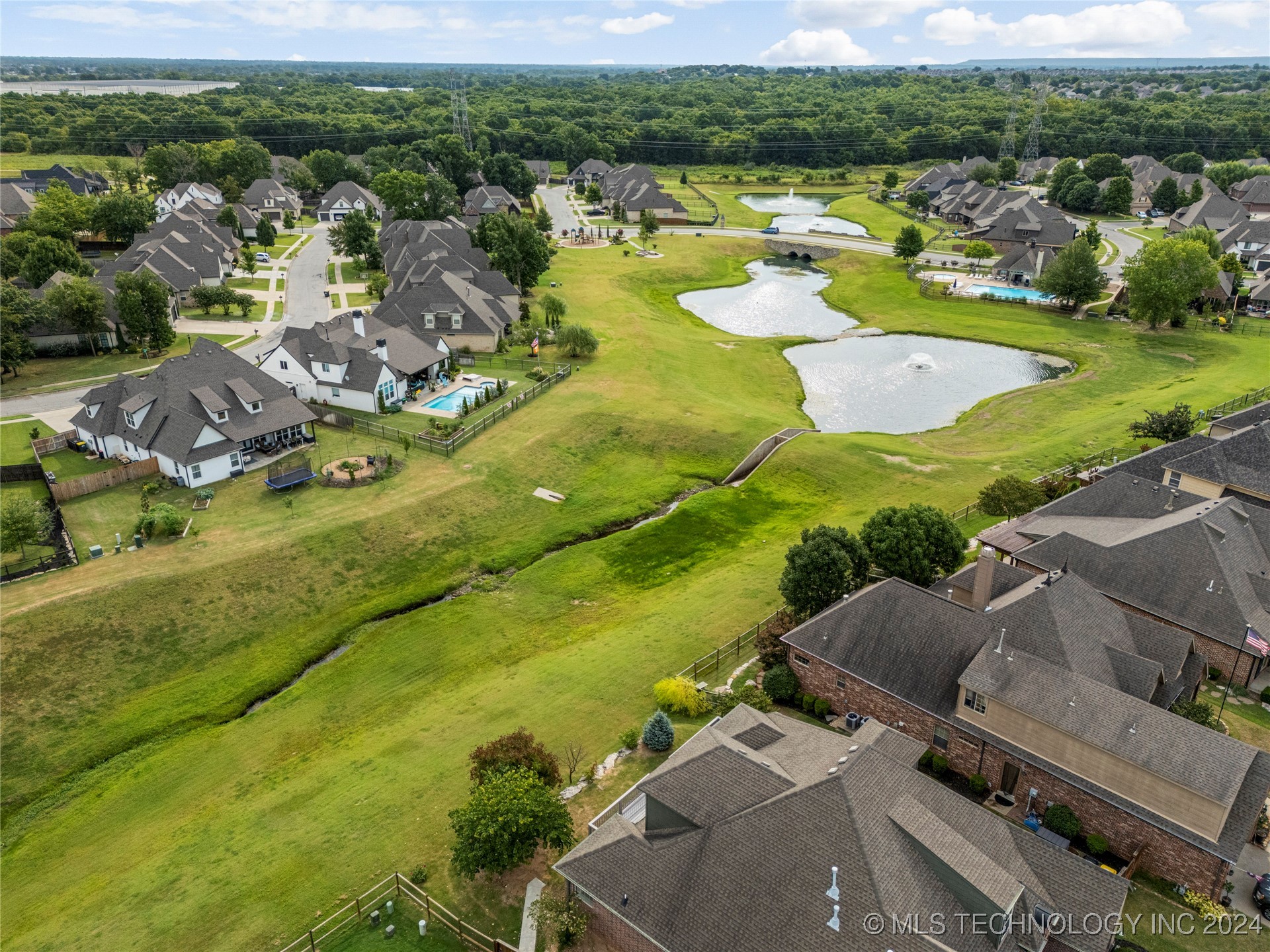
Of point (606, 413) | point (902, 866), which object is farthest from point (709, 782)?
point (606, 413)

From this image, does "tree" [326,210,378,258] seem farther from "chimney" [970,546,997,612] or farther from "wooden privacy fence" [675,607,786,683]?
"chimney" [970,546,997,612]

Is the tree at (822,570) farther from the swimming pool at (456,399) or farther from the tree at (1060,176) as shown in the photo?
the tree at (1060,176)

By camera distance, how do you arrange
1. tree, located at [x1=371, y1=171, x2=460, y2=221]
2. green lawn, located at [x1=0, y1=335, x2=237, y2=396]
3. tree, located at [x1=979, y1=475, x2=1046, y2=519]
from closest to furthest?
tree, located at [x1=979, y1=475, x2=1046, y2=519], green lawn, located at [x1=0, y1=335, x2=237, y2=396], tree, located at [x1=371, y1=171, x2=460, y2=221]

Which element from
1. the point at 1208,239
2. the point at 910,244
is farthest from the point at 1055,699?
the point at 1208,239

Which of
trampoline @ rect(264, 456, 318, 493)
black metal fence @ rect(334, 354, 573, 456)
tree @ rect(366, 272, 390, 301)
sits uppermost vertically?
tree @ rect(366, 272, 390, 301)

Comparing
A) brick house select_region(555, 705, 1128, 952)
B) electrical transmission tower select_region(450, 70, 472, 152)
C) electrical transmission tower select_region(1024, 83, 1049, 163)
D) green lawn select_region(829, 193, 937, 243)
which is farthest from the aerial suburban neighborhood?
electrical transmission tower select_region(1024, 83, 1049, 163)

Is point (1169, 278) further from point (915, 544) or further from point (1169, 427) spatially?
point (915, 544)

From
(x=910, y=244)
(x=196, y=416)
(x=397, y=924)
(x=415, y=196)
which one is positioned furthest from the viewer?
(x=415, y=196)
